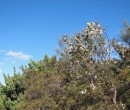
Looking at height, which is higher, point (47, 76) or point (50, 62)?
point (50, 62)

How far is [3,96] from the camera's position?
28516mm

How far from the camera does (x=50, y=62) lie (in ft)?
111

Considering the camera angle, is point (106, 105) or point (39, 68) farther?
point (39, 68)

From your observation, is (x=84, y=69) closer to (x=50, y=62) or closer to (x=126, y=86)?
(x=126, y=86)

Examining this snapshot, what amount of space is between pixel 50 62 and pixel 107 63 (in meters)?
17.3

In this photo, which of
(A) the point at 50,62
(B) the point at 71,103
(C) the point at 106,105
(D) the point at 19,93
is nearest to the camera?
(C) the point at 106,105

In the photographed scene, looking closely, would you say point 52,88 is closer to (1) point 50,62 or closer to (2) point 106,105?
(2) point 106,105

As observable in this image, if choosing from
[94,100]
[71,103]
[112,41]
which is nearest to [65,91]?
[71,103]

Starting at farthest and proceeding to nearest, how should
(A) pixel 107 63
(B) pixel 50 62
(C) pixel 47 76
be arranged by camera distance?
(B) pixel 50 62, (C) pixel 47 76, (A) pixel 107 63

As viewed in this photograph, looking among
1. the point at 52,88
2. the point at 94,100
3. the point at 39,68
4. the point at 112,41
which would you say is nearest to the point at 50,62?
the point at 39,68

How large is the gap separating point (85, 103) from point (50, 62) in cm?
1374

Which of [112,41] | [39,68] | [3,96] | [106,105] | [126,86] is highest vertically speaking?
[39,68]

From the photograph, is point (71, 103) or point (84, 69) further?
point (71, 103)

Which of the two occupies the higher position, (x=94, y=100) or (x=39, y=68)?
(x=39, y=68)
